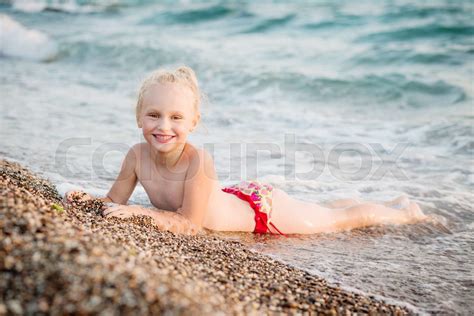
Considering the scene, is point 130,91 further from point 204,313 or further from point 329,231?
point 204,313

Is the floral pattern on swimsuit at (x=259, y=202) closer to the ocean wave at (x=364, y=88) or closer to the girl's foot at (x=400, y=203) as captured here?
the girl's foot at (x=400, y=203)

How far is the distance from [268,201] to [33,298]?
2738 mm

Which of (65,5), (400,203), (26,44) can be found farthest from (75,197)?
(65,5)

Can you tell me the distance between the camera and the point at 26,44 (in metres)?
13.8

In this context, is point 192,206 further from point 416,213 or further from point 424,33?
point 424,33

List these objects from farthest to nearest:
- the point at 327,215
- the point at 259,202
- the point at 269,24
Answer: the point at 269,24
the point at 327,215
the point at 259,202

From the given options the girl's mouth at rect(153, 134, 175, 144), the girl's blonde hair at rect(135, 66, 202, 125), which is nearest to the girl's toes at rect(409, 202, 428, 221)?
the girl's blonde hair at rect(135, 66, 202, 125)

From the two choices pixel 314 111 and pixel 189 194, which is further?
pixel 314 111

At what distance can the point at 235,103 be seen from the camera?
9141mm

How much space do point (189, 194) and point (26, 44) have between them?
37.3 ft

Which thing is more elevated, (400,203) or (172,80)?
(172,80)

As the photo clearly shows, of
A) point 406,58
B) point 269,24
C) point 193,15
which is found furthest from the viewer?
point 193,15

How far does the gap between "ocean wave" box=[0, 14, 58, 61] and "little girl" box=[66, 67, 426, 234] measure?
9621 millimetres

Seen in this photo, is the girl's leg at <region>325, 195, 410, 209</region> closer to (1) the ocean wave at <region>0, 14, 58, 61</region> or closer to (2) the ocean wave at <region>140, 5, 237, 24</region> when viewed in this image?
(1) the ocean wave at <region>0, 14, 58, 61</region>
